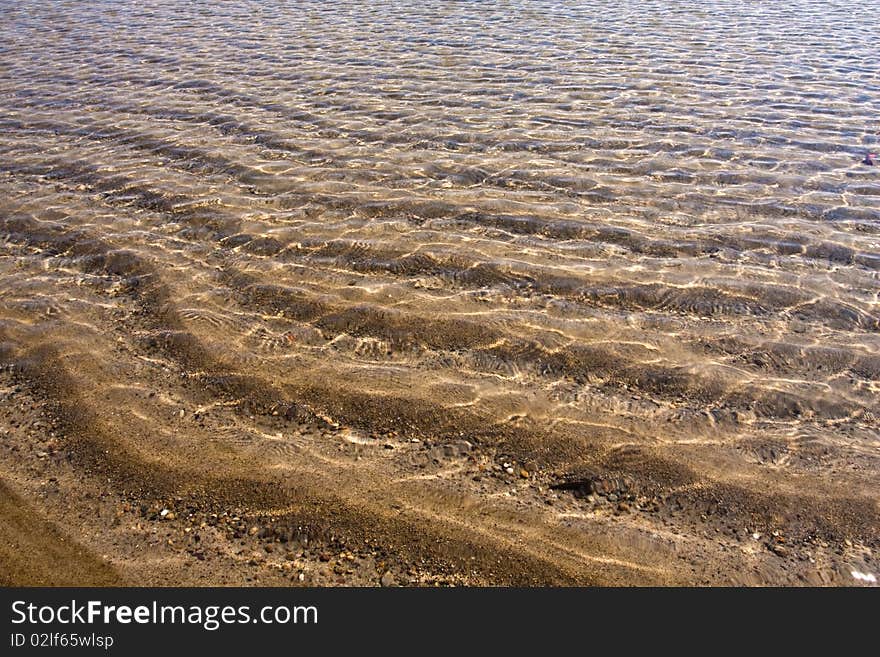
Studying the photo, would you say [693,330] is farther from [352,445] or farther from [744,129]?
[744,129]

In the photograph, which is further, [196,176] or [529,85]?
[529,85]

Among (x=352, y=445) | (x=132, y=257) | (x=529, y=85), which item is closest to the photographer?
(x=352, y=445)

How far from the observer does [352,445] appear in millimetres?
3488

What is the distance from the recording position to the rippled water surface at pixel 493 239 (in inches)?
148

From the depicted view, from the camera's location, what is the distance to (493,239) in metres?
5.43

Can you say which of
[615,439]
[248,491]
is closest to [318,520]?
[248,491]

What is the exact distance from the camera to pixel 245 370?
3996mm

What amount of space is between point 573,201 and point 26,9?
16344mm

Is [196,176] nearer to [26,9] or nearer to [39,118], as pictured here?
[39,118]

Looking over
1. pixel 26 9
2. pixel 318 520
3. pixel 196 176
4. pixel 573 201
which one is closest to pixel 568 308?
pixel 573 201

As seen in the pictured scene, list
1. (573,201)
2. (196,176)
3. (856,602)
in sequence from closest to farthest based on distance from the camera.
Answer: (856,602) < (573,201) < (196,176)

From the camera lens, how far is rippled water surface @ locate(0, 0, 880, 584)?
377 cm

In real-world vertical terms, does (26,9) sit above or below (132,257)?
above

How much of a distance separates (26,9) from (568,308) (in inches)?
688
